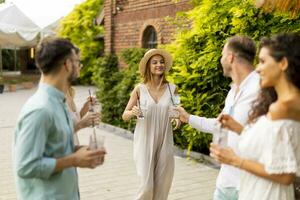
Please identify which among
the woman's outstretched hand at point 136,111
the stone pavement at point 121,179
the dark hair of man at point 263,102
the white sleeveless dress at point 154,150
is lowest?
the stone pavement at point 121,179

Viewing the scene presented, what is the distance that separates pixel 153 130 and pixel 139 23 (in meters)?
8.51

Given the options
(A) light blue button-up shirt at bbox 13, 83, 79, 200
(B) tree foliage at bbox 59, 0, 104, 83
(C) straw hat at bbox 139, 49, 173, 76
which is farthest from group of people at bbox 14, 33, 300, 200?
(B) tree foliage at bbox 59, 0, 104, 83

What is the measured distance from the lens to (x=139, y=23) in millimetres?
12734

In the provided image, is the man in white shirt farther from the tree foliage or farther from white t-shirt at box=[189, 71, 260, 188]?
the tree foliage

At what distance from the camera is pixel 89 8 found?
77.4ft

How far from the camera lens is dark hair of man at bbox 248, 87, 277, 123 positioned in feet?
8.03

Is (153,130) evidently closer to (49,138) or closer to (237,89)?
(237,89)

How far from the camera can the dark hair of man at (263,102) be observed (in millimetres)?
2449

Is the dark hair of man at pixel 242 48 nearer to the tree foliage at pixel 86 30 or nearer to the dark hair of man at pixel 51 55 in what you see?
the dark hair of man at pixel 51 55

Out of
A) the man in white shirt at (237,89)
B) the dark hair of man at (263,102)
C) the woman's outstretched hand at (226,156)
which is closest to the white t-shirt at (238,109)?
the man in white shirt at (237,89)

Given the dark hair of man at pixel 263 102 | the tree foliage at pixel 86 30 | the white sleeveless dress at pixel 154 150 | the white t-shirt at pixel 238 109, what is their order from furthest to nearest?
the tree foliage at pixel 86 30, the white sleeveless dress at pixel 154 150, the white t-shirt at pixel 238 109, the dark hair of man at pixel 263 102

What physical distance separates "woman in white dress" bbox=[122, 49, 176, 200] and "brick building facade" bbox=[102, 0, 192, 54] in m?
5.64

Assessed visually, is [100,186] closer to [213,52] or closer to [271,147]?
[213,52]

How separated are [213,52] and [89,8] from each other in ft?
57.8
